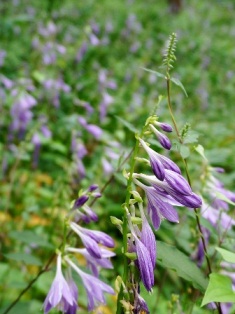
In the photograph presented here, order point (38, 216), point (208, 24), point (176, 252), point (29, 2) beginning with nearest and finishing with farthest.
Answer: point (176, 252)
point (38, 216)
point (29, 2)
point (208, 24)

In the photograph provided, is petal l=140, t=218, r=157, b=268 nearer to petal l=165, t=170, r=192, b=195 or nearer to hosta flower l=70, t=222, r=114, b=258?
petal l=165, t=170, r=192, b=195

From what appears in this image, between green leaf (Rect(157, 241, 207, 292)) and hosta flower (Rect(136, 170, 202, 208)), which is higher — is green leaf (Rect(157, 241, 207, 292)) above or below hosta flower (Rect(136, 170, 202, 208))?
below

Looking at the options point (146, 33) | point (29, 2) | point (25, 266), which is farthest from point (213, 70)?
point (25, 266)

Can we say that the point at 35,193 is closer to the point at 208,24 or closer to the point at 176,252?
the point at 176,252

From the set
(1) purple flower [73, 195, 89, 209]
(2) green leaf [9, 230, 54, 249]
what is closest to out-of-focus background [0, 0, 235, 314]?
(2) green leaf [9, 230, 54, 249]

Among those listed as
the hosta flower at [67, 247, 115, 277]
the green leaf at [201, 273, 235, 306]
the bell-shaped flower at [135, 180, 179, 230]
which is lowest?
the hosta flower at [67, 247, 115, 277]

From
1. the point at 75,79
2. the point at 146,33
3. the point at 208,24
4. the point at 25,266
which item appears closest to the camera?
the point at 25,266
